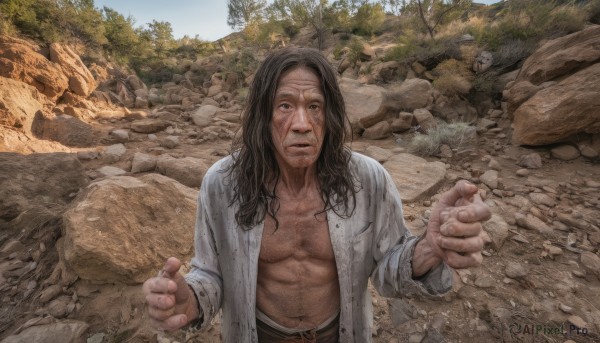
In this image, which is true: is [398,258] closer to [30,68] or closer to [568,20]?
[30,68]

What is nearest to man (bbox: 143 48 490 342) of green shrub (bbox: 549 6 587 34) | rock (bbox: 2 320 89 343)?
rock (bbox: 2 320 89 343)

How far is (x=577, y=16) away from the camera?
24.7 feet

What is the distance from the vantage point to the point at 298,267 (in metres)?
1.64

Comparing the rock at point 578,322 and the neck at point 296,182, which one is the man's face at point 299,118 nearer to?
the neck at point 296,182

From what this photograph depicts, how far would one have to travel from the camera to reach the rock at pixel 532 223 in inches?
127

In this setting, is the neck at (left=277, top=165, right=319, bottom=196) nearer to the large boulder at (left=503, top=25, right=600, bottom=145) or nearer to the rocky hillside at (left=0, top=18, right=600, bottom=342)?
the rocky hillside at (left=0, top=18, right=600, bottom=342)

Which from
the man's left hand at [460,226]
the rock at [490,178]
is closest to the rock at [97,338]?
the man's left hand at [460,226]

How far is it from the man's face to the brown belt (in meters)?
1.02

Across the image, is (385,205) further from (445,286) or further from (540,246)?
(540,246)

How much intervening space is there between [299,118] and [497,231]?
2901 mm

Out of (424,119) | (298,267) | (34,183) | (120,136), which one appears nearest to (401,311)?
(298,267)

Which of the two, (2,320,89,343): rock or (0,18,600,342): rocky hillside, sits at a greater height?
(0,18,600,342): rocky hillside

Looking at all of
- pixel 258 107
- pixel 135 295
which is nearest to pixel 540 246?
pixel 258 107

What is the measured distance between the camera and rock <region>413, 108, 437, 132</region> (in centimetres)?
624
